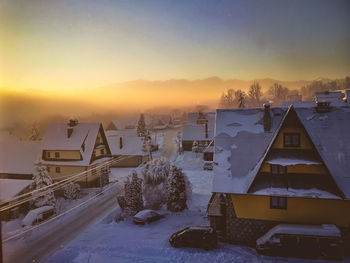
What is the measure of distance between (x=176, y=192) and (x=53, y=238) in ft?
35.9

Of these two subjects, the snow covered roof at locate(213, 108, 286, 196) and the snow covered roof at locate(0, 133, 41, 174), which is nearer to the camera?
the snow covered roof at locate(213, 108, 286, 196)

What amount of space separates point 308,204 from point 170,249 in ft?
29.9

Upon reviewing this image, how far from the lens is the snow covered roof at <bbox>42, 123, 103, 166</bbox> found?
32.5 meters

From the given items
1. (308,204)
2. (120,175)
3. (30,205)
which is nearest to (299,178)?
(308,204)

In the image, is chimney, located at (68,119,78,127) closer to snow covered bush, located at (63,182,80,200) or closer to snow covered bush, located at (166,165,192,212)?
snow covered bush, located at (63,182,80,200)

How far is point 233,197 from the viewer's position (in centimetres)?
1566

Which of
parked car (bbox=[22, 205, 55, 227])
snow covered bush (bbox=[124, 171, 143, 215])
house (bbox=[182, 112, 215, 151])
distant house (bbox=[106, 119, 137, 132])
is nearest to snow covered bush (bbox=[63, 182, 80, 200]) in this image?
parked car (bbox=[22, 205, 55, 227])

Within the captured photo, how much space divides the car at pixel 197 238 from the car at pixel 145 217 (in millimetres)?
5064

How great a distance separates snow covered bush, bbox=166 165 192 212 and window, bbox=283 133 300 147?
35.1ft

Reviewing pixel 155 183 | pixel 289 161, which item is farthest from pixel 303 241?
pixel 155 183

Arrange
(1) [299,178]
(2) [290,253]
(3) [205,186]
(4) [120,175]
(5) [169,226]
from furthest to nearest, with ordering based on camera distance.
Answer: (4) [120,175] < (3) [205,186] < (5) [169,226] < (1) [299,178] < (2) [290,253]

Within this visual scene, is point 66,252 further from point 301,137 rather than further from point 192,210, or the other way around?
point 301,137

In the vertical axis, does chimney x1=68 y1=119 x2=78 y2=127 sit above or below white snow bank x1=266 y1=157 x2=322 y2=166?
above

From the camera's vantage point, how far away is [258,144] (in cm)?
1633
